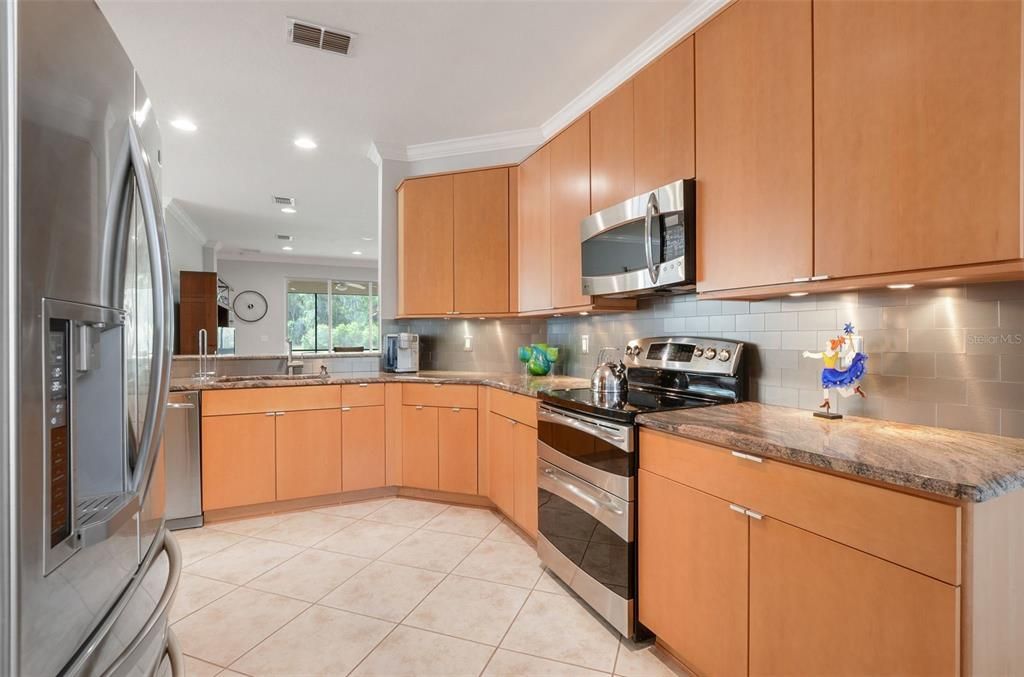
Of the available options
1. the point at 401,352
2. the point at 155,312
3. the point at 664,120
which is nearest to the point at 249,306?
A: the point at 401,352

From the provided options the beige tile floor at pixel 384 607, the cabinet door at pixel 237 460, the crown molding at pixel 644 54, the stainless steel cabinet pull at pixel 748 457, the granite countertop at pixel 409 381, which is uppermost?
the crown molding at pixel 644 54

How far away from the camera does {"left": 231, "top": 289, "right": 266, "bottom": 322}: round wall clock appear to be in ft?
28.4

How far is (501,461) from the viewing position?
298 centimetres

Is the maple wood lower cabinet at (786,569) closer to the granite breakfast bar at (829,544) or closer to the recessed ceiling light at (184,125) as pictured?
the granite breakfast bar at (829,544)

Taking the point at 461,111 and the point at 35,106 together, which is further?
the point at 461,111

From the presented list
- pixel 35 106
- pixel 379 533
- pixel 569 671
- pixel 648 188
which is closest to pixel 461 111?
pixel 648 188

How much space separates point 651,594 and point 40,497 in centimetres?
170

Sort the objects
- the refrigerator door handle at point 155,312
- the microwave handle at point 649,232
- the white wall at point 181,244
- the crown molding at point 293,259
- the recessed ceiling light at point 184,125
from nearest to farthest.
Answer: the refrigerator door handle at point 155,312 < the microwave handle at point 649,232 < the recessed ceiling light at point 184,125 < the white wall at point 181,244 < the crown molding at point 293,259

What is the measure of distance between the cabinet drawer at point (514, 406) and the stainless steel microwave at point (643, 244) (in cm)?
67

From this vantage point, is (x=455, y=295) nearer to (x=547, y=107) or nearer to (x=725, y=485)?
(x=547, y=107)

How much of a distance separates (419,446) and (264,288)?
6.93 metres

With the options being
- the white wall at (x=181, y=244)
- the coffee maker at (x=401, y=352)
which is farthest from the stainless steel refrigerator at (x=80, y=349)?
the white wall at (x=181, y=244)

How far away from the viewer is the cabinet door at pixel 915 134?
1.11 m

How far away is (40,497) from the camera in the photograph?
623 mm
